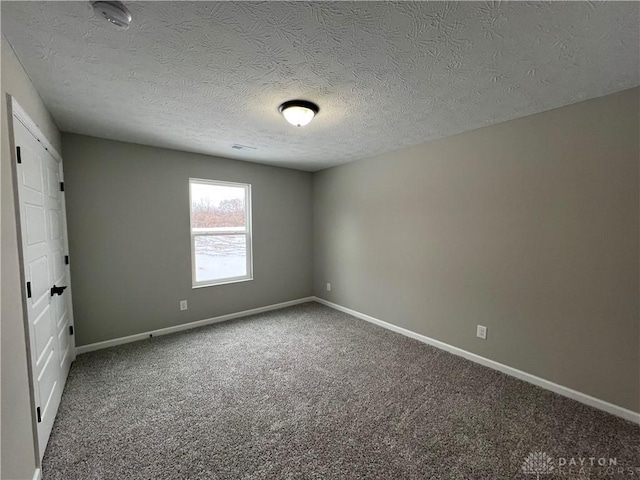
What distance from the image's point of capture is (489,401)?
7.16 ft

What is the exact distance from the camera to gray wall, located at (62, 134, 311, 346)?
9.61 feet

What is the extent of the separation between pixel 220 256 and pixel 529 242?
370 cm

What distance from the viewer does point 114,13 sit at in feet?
3.91

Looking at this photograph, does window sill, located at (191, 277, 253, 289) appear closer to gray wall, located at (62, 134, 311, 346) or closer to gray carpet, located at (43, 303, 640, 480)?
gray wall, located at (62, 134, 311, 346)

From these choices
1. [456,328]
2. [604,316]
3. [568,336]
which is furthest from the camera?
[456,328]

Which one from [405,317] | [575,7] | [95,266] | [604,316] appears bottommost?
[405,317]

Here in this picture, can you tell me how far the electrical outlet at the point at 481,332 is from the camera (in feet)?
8.95

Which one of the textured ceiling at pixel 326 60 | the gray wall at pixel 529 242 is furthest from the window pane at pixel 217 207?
the gray wall at pixel 529 242

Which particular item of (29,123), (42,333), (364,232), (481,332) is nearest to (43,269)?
(42,333)

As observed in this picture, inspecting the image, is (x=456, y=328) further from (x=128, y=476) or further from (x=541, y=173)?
(x=128, y=476)

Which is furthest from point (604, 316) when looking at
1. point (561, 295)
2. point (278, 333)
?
point (278, 333)

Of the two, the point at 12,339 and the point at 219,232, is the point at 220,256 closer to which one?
the point at 219,232

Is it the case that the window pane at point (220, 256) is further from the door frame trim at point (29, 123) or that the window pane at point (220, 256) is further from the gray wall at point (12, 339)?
the gray wall at point (12, 339)

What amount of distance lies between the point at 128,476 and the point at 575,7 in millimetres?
3265
